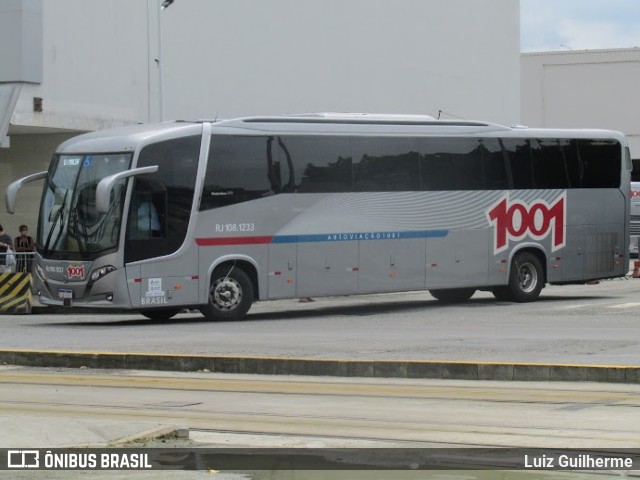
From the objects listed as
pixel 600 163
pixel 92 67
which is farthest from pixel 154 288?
pixel 92 67

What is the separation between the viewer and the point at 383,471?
845 centimetres

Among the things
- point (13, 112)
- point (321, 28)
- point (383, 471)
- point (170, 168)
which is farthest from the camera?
point (321, 28)

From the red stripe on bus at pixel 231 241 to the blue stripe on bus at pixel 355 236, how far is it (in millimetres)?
252

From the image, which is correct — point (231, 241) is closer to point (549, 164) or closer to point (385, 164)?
point (385, 164)

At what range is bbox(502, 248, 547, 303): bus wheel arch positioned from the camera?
27.5 m

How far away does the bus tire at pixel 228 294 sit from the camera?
928 inches

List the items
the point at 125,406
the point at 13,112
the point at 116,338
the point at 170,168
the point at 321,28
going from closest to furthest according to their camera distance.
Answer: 1. the point at 125,406
2. the point at 116,338
3. the point at 170,168
4. the point at 13,112
5. the point at 321,28

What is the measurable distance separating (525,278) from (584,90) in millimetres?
46844

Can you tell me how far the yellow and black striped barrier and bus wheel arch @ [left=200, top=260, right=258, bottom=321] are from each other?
6.63 meters

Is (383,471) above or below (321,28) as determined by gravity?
below

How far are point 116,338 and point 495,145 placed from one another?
9.96m

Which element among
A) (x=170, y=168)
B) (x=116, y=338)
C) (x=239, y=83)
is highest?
(x=239, y=83)

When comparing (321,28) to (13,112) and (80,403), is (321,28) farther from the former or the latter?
(80,403)

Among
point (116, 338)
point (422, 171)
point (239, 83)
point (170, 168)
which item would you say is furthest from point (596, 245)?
point (239, 83)
